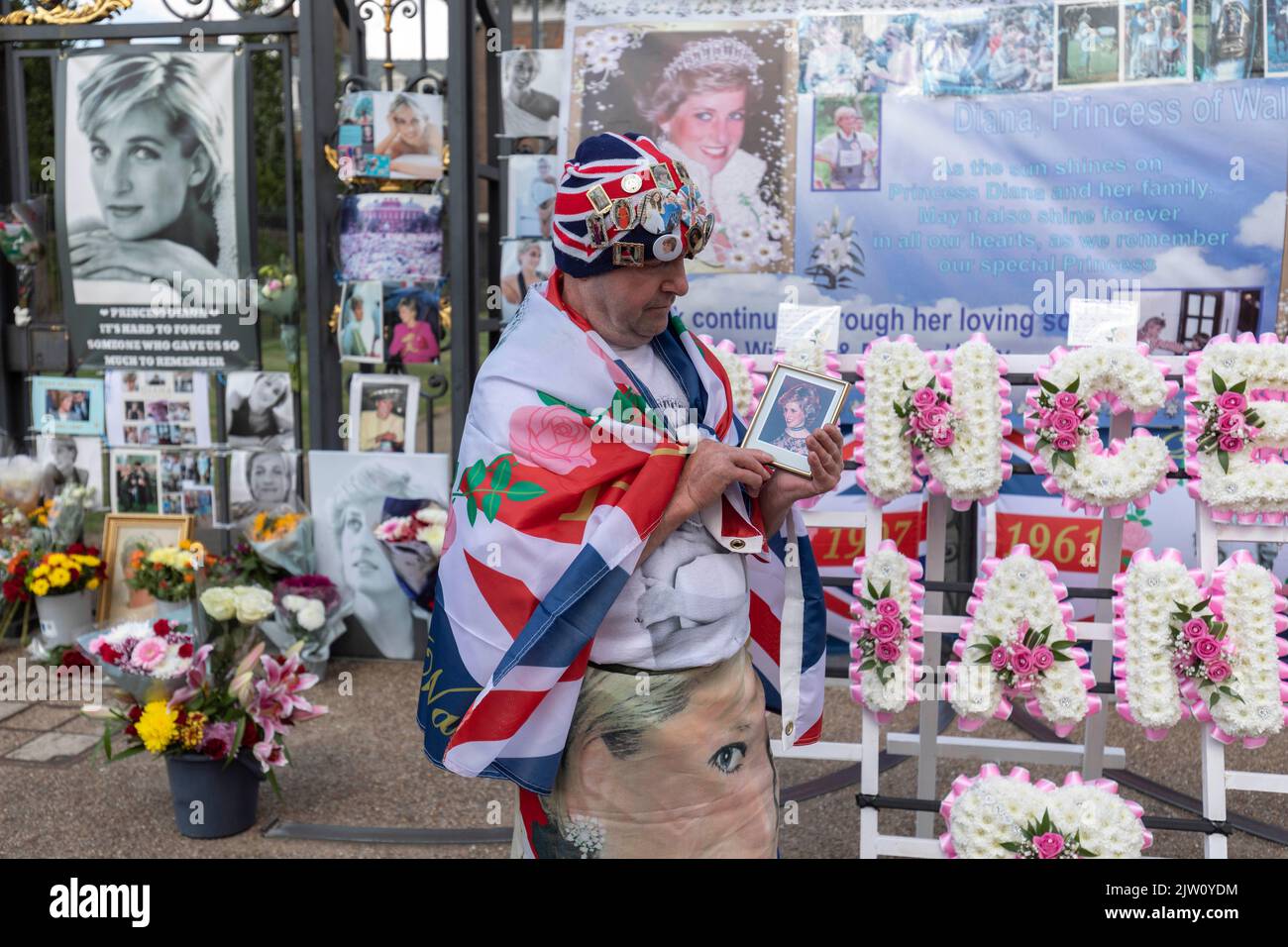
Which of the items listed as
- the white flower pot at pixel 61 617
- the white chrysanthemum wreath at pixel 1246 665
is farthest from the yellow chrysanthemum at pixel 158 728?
the white chrysanthemum wreath at pixel 1246 665

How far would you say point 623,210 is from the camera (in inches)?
83.4

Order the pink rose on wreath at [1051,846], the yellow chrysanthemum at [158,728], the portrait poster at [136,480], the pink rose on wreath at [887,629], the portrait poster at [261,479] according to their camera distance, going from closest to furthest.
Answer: the pink rose on wreath at [1051,846]
the pink rose on wreath at [887,629]
the yellow chrysanthemum at [158,728]
the portrait poster at [261,479]
the portrait poster at [136,480]

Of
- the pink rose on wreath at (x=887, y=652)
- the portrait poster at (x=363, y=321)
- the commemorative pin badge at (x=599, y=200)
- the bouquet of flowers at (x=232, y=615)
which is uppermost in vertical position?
the commemorative pin badge at (x=599, y=200)

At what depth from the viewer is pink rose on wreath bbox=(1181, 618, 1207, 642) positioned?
123 inches

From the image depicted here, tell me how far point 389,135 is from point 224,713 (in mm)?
2849

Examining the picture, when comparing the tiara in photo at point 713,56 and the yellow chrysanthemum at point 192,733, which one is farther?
the tiara in photo at point 713,56

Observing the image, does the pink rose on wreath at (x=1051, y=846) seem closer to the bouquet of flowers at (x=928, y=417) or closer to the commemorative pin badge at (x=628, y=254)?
the bouquet of flowers at (x=928, y=417)

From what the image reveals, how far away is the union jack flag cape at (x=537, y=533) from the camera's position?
7.03 feet

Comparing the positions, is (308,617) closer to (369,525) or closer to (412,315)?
(369,525)

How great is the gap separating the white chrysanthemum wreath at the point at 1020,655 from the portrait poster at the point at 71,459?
459 centimetres

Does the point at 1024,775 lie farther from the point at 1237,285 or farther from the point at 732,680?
the point at 1237,285

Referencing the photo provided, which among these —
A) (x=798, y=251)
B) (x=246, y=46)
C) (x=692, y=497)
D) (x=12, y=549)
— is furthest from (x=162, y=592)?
(x=692, y=497)

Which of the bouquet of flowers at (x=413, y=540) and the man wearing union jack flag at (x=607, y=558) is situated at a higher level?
the man wearing union jack flag at (x=607, y=558)

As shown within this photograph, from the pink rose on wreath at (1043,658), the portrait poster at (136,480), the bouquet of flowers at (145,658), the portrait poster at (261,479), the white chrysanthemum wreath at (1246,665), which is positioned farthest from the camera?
the portrait poster at (136,480)
